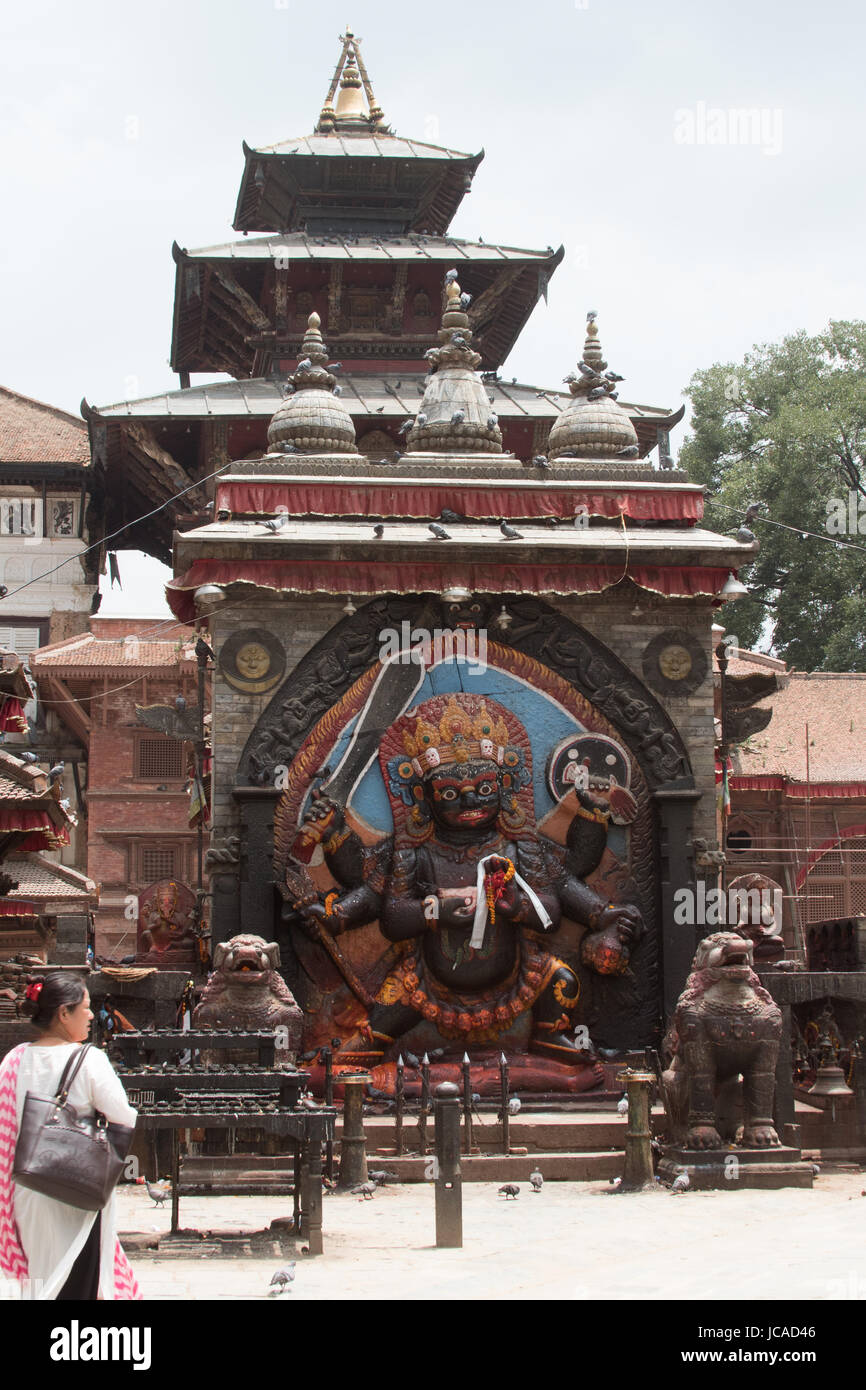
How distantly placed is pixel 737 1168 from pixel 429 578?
8706 millimetres

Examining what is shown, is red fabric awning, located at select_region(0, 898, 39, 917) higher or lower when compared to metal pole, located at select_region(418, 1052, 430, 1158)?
higher

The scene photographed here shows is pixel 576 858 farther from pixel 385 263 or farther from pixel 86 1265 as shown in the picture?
pixel 385 263

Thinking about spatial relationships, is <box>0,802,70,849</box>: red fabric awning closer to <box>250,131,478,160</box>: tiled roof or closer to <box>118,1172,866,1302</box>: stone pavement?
<box>118,1172,866,1302</box>: stone pavement

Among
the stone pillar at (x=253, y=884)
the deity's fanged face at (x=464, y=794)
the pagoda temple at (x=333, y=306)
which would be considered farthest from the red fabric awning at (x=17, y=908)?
the deity's fanged face at (x=464, y=794)

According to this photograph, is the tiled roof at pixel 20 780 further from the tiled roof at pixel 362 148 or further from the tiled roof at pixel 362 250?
the tiled roof at pixel 362 148

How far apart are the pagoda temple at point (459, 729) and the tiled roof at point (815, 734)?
1685 centimetres

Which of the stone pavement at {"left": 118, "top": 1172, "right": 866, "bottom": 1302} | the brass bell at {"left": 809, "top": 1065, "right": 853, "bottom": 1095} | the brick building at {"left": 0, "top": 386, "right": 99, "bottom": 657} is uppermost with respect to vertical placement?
the brick building at {"left": 0, "top": 386, "right": 99, "bottom": 657}

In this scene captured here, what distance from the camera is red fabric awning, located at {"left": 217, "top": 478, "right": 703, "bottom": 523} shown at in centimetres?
2367

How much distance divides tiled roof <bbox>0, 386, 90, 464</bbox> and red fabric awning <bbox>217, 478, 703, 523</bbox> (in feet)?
71.3

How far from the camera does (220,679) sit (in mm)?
22844

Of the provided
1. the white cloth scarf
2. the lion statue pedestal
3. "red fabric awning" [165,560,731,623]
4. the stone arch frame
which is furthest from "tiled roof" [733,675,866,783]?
the lion statue pedestal

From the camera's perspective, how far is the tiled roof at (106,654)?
40094 mm

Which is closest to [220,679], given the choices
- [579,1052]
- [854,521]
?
[579,1052]
